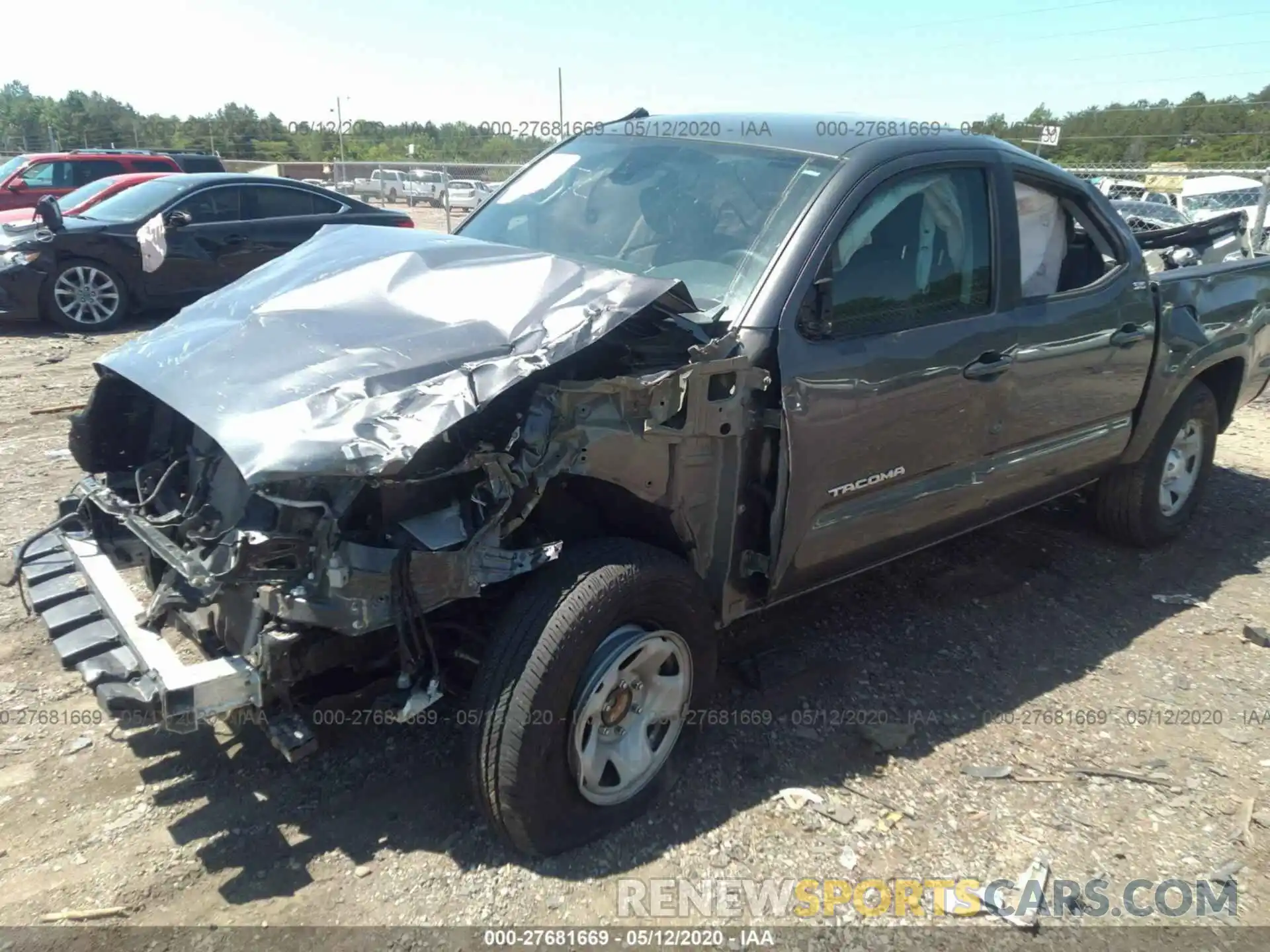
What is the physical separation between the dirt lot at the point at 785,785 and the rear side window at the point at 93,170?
474 inches

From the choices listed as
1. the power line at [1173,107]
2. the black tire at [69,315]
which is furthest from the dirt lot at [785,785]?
the power line at [1173,107]

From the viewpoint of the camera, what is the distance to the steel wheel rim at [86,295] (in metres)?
9.39

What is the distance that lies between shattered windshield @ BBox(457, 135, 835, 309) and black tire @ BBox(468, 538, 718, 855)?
3.07 feet

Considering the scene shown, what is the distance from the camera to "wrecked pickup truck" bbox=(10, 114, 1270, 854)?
2.45m

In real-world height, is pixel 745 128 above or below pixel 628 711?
above

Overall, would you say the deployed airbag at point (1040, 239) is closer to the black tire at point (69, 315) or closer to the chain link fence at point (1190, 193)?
the chain link fence at point (1190, 193)

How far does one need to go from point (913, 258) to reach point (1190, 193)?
14429mm

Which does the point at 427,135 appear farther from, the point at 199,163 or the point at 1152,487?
the point at 1152,487

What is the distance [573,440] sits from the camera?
103 inches

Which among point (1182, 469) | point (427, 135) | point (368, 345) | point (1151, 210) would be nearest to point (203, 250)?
point (368, 345)

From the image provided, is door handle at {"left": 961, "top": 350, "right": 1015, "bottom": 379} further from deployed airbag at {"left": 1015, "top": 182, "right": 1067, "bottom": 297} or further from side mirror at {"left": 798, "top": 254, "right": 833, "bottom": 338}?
side mirror at {"left": 798, "top": 254, "right": 833, "bottom": 338}

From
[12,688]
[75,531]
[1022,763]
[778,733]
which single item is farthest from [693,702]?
[12,688]

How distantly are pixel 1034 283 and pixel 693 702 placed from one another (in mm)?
2306

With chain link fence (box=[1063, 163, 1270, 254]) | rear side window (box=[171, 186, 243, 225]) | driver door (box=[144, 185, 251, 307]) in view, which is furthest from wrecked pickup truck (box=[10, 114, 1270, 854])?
chain link fence (box=[1063, 163, 1270, 254])
